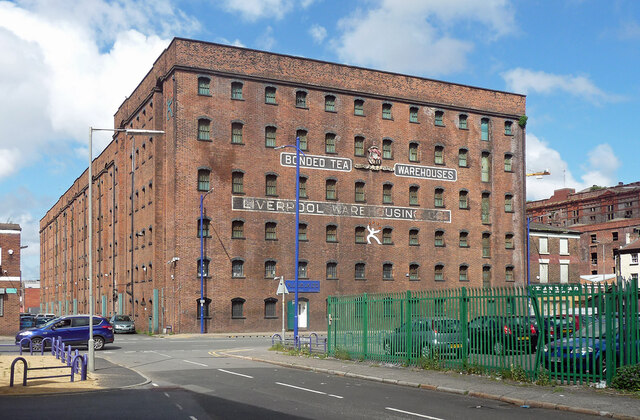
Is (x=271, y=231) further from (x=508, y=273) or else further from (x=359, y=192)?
(x=508, y=273)

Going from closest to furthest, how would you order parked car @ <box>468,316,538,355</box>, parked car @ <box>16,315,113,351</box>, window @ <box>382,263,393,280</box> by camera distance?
1. parked car @ <box>468,316,538,355</box>
2. parked car @ <box>16,315,113,351</box>
3. window @ <box>382,263,393,280</box>

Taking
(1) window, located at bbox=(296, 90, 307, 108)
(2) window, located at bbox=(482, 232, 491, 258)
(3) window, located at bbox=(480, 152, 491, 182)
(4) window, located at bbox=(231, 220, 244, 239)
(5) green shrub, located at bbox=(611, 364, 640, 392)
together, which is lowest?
(5) green shrub, located at bbox=(611, 364, 640, 392)

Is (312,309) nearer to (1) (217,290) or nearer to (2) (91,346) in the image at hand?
(1) (217,290)

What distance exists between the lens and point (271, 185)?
179 feet

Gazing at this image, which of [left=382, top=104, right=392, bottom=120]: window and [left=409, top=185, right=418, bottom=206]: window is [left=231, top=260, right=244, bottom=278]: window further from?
[left=382, top=104, right=392, bottom=120]: window

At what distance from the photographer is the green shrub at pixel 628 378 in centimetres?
1551

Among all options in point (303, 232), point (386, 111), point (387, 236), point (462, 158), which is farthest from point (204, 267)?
point (462, 158)

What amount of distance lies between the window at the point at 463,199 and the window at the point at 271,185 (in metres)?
17.7

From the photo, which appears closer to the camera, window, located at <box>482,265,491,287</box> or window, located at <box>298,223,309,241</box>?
window, located at <box>298,223,309,241</box>

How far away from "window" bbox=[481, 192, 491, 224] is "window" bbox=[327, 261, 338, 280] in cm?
1560

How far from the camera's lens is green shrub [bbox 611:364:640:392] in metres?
15.5

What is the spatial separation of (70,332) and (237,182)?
73.3 feet

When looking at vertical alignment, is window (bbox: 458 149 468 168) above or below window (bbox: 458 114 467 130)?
below

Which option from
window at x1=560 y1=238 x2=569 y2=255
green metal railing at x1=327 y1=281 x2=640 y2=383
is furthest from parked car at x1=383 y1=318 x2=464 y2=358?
window at x1=560 y1=238 x2=569 y2=255
